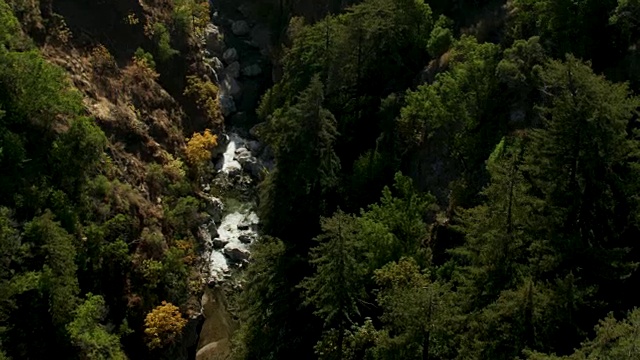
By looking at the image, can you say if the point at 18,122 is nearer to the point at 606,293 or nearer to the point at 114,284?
the point at 114,284

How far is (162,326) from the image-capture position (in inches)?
1833

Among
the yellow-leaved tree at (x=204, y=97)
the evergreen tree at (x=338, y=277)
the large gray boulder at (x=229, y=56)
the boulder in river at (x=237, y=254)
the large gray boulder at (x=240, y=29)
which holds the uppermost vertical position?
the large gray boulder at (x=240, y=29)

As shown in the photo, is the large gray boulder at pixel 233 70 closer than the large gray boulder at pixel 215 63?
No

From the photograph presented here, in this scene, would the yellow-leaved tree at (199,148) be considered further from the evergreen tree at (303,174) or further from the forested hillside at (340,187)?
the evergreen tree at (303,174)

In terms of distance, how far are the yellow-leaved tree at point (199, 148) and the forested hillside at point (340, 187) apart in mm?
150

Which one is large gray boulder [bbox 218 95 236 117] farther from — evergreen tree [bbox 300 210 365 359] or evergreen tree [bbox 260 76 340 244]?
evergreen tree [bbox 300 210 365 359]

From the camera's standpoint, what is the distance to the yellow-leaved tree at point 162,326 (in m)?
46.1

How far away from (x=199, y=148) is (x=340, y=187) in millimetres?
16639

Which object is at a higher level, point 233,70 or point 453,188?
point 233,70

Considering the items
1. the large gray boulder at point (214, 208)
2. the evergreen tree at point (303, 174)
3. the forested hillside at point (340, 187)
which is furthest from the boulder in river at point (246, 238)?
the evergreen tree at point (303, 174)

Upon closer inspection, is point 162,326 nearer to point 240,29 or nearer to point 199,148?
point 199,148

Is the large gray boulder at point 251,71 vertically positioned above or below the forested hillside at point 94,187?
above

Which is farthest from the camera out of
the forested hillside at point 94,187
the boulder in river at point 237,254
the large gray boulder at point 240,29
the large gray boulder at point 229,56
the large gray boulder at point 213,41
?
the large gray boulder at point 240,29

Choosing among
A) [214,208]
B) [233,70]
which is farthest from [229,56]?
[214,208]
